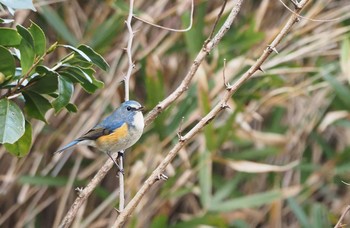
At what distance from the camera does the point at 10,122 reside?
4.67ft

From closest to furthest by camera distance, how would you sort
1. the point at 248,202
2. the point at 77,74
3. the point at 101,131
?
the point at 77,74
the point at 101,131
the point at 248,202

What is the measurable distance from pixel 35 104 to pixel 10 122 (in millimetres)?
143

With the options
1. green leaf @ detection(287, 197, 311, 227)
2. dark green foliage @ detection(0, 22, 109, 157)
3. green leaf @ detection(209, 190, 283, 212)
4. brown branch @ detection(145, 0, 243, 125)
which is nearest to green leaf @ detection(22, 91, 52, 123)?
dark green foliage @ detection(0, 22, 109, 157)

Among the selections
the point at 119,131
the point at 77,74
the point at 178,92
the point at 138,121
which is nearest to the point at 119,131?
the point at 119,131

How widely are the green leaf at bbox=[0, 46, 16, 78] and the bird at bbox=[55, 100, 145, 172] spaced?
2.61 ft

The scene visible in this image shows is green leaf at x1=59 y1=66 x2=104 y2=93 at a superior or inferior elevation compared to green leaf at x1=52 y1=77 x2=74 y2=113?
superior

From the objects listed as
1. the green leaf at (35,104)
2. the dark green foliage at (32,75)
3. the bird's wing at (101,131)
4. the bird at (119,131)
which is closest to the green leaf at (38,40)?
the dark green foliage at (32,75)

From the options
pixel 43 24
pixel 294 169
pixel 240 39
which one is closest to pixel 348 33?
pixel 240 39

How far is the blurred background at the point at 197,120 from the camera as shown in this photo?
3.20 meters

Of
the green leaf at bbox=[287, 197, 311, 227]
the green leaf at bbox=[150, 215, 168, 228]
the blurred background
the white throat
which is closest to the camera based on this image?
the white throat

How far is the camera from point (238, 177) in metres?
3.48

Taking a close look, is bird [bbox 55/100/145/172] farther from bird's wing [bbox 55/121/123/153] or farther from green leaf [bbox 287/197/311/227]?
green leaf [bbox 287/197/311/227]

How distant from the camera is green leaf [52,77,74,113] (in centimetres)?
148

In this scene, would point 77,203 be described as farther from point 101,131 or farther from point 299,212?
point 299,212
